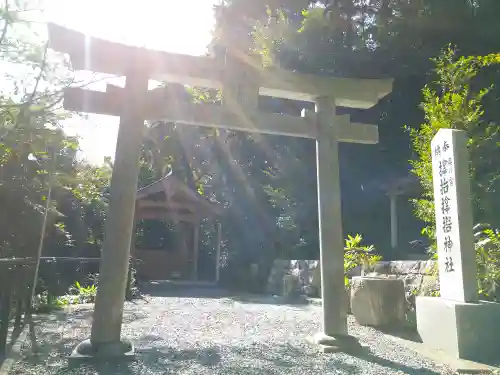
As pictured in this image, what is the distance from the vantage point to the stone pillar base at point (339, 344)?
175 inches

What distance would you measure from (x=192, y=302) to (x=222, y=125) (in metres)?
5.12

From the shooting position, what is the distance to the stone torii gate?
4.24m

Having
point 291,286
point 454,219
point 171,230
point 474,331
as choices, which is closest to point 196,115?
point 454,219

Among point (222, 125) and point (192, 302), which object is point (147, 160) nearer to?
point (192, 302)

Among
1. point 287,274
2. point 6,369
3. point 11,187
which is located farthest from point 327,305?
point 287,274

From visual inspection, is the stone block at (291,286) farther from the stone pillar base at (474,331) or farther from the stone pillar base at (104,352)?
the stone pillar base at (104,352)

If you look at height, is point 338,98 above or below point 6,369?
above

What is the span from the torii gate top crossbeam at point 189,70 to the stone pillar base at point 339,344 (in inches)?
113

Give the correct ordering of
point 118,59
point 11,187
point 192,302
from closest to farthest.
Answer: point 118,59 < point 11,187 < point 192,302

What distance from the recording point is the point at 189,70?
4750 mm

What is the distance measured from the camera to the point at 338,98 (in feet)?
17.4

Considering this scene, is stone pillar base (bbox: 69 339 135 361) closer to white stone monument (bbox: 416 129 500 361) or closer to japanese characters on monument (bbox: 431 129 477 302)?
white stone monument (bbox: 416 129 500 361)

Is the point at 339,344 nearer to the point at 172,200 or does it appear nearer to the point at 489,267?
the point at 489,267

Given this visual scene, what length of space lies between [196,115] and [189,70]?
51 cm
